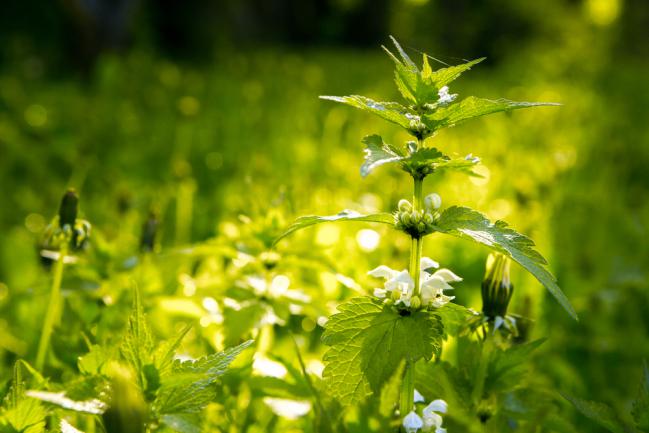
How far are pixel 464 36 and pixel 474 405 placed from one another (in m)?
15.7

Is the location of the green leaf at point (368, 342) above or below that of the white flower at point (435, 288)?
below

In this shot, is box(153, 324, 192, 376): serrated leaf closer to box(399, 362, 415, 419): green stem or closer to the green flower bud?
the green flower bud

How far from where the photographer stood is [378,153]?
0.75 meters

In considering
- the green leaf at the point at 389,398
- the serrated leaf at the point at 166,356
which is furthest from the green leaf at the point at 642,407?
the serrated leaf at the point at 166,356

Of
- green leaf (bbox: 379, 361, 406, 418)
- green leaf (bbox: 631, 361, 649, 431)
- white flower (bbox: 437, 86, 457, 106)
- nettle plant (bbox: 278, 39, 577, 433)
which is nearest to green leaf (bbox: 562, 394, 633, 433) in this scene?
green leaf (bbox: 631, 361, 649, 431)

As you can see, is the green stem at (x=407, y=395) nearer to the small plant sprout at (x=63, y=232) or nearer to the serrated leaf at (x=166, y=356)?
the serrated leaf at (x=166, y=356)

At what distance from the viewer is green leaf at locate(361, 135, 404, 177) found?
2.31 ft

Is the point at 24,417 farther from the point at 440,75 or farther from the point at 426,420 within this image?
the point at 440,75

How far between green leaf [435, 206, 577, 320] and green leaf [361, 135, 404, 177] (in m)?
0.09

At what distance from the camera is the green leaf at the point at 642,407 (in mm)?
794

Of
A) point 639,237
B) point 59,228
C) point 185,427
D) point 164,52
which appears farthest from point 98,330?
point 164,52

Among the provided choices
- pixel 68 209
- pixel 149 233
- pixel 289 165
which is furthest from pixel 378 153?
pixel 289 165

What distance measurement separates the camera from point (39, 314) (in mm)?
1577

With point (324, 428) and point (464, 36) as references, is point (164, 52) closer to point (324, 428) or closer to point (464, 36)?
point (464, 36)
